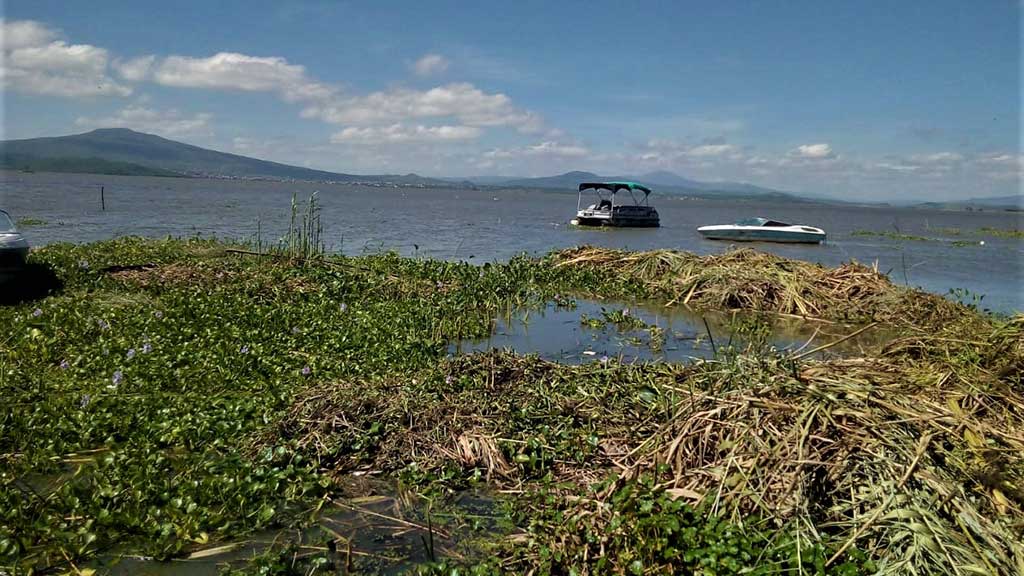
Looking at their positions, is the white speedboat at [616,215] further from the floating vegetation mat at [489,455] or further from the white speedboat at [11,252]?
the floating vegetation mat at [489,455]

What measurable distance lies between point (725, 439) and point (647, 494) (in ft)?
2.30

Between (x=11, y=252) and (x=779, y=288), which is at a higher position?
(x=11, y=252)

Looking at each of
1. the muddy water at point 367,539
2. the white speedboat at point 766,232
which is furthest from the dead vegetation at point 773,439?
the white speedboat at point 766,232

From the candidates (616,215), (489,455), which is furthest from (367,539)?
(616,215)

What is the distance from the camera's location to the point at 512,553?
4.05m

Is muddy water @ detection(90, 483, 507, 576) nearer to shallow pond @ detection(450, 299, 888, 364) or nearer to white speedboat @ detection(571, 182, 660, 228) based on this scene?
shallow pond @ detection(450, 299, 888, 364)

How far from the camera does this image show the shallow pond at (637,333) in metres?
9.59

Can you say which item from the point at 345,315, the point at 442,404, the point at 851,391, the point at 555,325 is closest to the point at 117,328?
the point at 345,315

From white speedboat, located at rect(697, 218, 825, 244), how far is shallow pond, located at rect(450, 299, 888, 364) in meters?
21.7

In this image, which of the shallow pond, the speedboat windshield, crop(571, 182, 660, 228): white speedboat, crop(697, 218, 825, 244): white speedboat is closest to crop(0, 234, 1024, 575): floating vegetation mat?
the shallow pond

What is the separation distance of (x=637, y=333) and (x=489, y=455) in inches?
248

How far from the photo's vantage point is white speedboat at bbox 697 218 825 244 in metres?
33.3

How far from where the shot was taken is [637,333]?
11070 mm

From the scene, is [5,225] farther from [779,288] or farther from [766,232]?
[766,232]
